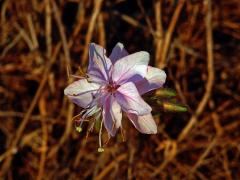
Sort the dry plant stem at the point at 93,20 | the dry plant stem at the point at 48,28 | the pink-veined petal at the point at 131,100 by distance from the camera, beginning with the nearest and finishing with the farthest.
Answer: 1. the pink-veined petal at the point at 131,100
2. the dry plant stem at the point at 93,20
3. the dry plant stem at the point at 48,28

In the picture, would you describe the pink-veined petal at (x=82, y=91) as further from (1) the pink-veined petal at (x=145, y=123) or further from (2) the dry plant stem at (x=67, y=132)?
(2) the dry plant stem at (x=67, y=132)

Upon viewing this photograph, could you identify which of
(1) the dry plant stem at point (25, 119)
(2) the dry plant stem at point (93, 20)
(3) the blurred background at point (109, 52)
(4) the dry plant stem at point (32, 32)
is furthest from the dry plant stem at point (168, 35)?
(4) the dry plant stem at point (32, 32)

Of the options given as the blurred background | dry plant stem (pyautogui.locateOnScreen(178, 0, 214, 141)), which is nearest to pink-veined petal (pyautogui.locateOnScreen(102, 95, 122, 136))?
the blurred background

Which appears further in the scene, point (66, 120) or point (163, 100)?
point (66, 120)

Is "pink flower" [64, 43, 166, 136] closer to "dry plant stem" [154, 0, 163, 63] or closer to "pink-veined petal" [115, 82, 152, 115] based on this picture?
"pink-veined petal" [115, 82, 152, 115]

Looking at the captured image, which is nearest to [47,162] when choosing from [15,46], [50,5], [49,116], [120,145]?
[49,116]

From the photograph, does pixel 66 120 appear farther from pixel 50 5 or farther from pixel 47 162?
pixel 50 5

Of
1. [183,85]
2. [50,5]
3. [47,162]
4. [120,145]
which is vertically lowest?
[47,162]
